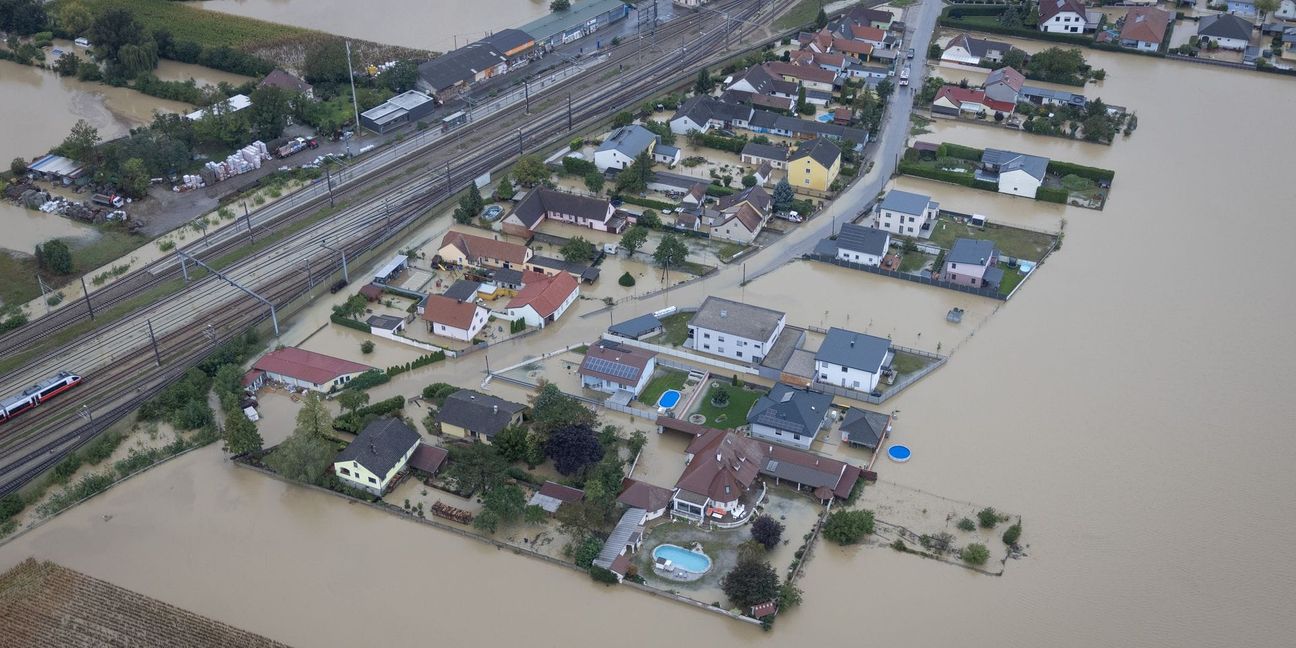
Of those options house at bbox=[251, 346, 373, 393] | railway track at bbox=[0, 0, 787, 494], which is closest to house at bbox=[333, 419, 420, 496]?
house at bbox=[251, 346, 373, 393]

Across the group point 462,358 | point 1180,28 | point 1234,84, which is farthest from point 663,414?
point 1180,28

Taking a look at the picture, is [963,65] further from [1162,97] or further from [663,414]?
[663,414]

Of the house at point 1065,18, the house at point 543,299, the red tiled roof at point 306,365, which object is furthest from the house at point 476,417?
the house at point 1065,18

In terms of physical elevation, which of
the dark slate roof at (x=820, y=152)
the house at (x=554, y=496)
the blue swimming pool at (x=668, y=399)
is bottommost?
the house at (x=554, y=496)

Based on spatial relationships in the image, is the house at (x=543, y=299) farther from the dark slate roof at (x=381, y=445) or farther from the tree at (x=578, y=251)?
the dark slate roof at (x=381, y=445)

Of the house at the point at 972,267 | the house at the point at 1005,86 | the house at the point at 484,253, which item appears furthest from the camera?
the house at the point at 1005,86

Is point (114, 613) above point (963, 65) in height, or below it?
below
